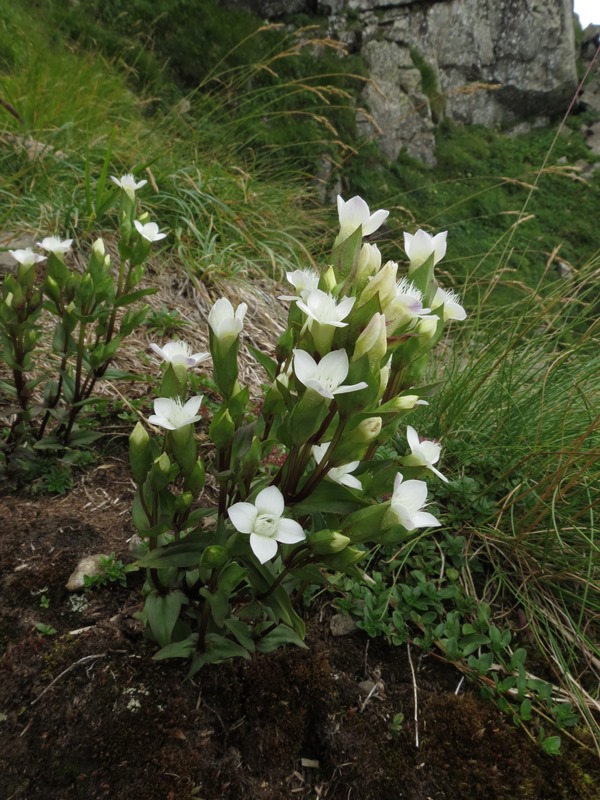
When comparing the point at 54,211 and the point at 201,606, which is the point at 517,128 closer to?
the point at 54,211

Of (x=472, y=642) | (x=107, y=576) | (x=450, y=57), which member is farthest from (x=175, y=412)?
(x=450, y=57)

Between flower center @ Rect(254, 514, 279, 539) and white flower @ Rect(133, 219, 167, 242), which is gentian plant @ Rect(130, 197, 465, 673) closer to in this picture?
flower center @ Rect(254, 514, 279, 539)

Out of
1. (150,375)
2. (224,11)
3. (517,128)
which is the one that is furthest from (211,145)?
(517,128)

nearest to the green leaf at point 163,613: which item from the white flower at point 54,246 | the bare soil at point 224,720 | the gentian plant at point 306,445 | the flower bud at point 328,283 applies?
the gentian plant at point 306,445

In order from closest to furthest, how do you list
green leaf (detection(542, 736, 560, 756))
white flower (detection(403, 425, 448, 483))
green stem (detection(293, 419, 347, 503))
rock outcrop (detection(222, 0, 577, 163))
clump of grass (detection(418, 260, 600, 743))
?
green stem (detection(293, 419, 347, 503))
white flower (detection(403, 425, 448, 483))
green leaf (detection(542, 736, 560, 756))
clump of grass (detection(418, 260, 600, 743))
rock outcrop (detection(222, 0, 577, 163))

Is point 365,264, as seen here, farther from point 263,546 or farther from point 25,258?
point 25,258

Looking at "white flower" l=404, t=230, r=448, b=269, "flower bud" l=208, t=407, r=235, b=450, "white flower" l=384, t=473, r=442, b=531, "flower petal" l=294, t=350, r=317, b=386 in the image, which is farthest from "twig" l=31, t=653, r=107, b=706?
"white flower" l=404, t=230, r=448, b=269

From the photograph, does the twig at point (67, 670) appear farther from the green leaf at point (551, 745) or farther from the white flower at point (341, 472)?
the green leaf at point (551, 745)
